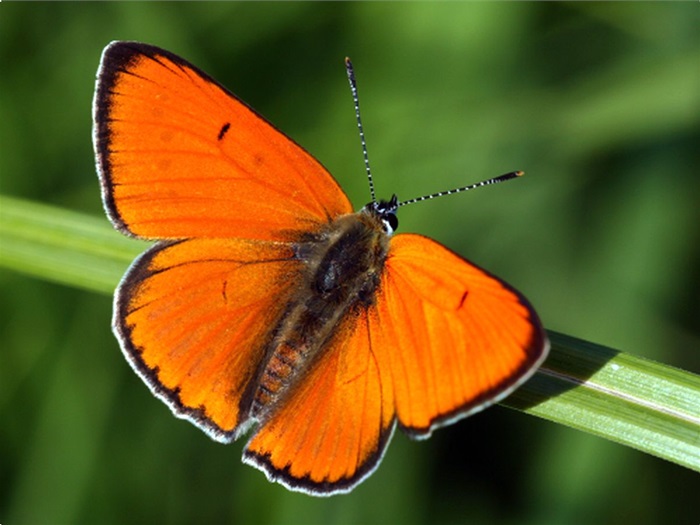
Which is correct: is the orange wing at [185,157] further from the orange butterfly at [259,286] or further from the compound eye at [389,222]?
the compound eye at [389,222]

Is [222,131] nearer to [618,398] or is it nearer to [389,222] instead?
[389,222]

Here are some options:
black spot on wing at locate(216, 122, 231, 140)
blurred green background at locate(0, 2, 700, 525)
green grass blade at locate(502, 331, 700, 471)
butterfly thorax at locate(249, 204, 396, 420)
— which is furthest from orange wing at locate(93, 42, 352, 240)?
blurred green background at locate(0, 2, 700, 525)

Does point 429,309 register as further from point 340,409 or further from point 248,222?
point 248,222

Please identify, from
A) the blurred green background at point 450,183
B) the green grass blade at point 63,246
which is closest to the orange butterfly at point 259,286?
the green grass blade at point 63,246

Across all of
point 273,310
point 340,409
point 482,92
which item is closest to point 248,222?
point 273,310

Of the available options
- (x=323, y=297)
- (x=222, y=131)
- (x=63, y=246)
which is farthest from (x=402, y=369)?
(x=63, y=246)

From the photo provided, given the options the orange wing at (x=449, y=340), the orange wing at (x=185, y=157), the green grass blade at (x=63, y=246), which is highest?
the orange wing at (x=185, y=157)
